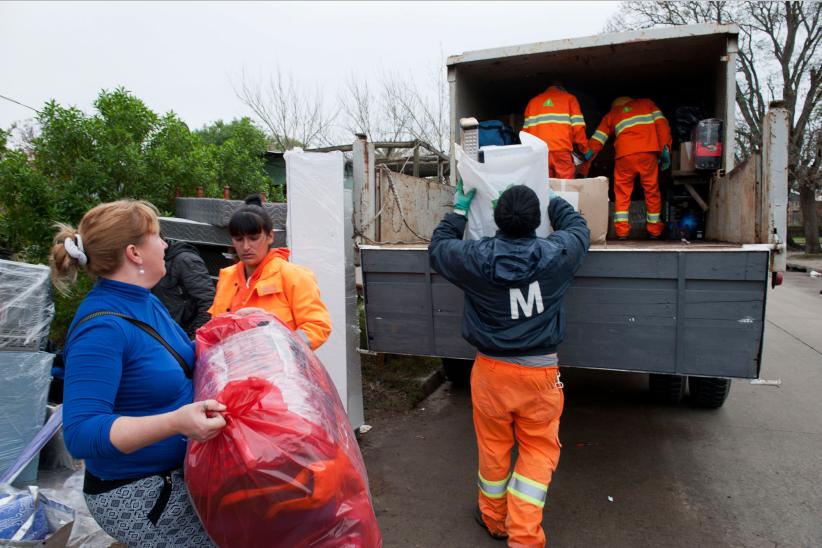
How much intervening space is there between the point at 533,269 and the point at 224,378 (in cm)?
151

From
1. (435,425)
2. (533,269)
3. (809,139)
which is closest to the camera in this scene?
(533,269)

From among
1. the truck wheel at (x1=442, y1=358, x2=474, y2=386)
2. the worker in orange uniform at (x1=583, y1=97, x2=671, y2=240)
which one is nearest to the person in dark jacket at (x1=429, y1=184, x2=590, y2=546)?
the truck wheel at (x1=442, y1=358, x2=474, y2=386)

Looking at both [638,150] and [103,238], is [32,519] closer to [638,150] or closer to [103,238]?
[103,238]

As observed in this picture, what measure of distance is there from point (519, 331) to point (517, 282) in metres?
0.24

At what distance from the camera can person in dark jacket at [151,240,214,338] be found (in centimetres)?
325

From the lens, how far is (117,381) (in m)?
1.30

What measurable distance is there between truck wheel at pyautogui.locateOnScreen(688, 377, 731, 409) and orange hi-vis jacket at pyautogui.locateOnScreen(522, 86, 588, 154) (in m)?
2.18

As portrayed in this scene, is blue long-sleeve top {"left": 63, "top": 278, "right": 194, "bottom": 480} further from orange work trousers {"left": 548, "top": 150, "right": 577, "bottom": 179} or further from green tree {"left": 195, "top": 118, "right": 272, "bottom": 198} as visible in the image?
green tree {"left": 195, "top": 118, "right": 272, "bottom": 198}

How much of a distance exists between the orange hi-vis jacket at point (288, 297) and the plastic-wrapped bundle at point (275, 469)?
1.05m

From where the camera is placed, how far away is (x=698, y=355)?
8.78 ft

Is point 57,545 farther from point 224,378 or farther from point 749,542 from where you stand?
point 749,542

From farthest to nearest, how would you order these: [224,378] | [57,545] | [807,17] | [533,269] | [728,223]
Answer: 1. [807,17]
2. [728,223]
3. [533,269]
4. [57,545]
5. [224,378]

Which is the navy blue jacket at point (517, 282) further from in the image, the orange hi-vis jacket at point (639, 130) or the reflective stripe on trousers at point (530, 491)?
the orange hi-vis jacket at point (639, 130)

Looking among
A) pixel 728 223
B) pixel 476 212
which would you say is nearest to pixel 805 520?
pixel 728 223
